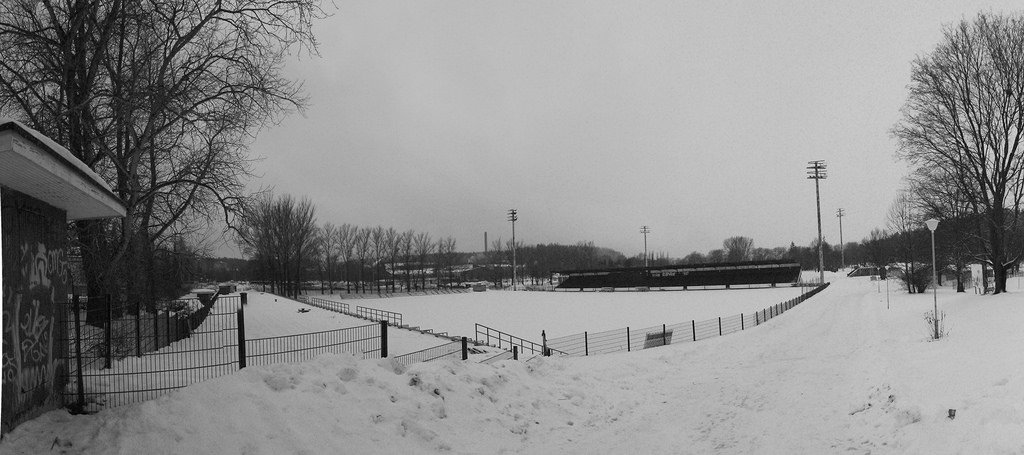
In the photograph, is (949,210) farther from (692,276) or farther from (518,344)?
(692,276)

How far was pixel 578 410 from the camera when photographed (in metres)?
10.4

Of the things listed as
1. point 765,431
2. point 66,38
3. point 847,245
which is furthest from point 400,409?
point 847,245

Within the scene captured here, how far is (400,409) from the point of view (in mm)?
8695

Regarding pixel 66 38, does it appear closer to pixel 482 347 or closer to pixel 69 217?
pixel 69 217

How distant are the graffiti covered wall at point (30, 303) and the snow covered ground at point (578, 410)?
41 centimetres

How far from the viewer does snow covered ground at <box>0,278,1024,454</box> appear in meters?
6.91

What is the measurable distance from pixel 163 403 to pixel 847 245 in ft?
710

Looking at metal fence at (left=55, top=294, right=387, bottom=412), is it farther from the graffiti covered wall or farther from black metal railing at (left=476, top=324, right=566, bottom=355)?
black metal railing at (left=476, top=324, right=566, bottom=355)

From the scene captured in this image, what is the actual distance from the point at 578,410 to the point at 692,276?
247ft

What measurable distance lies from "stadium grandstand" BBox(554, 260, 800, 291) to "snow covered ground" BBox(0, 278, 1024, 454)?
6384 centimetres

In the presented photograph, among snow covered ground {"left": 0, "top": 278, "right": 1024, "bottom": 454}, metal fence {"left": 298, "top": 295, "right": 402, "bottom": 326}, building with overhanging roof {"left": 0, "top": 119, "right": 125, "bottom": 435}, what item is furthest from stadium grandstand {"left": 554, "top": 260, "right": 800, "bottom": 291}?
building with overhanging roof {"left": 0, "top": 119, "right": 125, "bottom": 435}

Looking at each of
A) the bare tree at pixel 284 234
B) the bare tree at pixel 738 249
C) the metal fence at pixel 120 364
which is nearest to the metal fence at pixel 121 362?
the metal fence at pixel 120 364

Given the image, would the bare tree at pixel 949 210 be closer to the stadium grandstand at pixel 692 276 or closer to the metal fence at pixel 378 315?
the metal fence at pixel 378 315

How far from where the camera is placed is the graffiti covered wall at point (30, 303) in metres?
6.58
